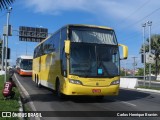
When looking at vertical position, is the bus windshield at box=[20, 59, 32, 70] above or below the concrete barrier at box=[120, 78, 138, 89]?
above

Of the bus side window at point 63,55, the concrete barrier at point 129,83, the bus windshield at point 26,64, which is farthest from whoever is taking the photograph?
the bus windshield at point 26,64

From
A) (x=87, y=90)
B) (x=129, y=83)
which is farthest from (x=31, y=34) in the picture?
(x=87, y=90)

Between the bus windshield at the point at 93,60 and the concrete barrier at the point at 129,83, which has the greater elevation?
the bus windshield at the point at 93,60

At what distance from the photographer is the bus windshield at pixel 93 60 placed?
16.5 metres

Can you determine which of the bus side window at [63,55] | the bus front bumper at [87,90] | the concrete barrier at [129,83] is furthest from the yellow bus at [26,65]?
the bus front bumper at [87,90]

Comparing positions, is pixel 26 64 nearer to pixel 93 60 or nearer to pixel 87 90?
pixel 93 60

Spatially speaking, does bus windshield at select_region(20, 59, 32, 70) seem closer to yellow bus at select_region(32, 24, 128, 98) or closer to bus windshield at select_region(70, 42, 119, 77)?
yellow bus at select_region(32, 24, 128, 98)

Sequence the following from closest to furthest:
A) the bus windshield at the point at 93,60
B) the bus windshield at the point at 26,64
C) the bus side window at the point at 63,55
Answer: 1. the bus windshield at the point at 93,60
2. the bus side window at the point at 63,55
3. the bus windshield at the point at 26,64

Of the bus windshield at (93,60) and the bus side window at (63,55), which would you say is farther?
the bus side window at (63,55)

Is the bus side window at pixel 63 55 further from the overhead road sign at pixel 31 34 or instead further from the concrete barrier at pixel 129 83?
the overhead road sign at pixel 31 34

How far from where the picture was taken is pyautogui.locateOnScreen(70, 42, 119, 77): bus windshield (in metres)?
16.5

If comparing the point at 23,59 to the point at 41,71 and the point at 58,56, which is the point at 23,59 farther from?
the point at 58,56

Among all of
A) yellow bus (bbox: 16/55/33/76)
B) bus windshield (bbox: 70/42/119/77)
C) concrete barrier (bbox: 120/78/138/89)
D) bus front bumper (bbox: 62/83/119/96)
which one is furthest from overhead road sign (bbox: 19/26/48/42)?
bus front bumper (bbox: 62/83/119/96)

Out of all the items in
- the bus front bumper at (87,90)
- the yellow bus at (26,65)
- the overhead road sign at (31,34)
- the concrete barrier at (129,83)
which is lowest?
the concrete barrier at (129,83)
